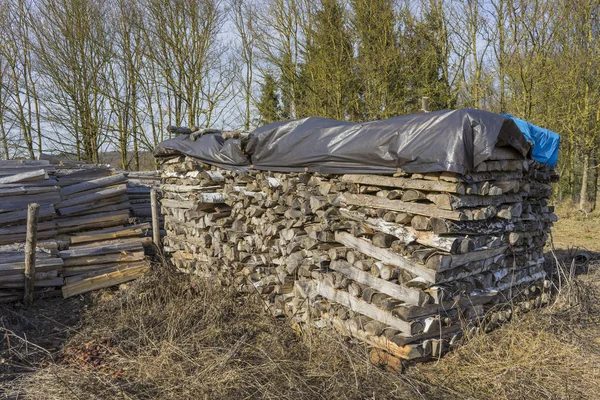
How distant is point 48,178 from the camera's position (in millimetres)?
7859

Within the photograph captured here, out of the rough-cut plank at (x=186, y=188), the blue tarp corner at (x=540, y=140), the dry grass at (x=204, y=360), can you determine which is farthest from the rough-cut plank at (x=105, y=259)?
the blue tarp corner at (x=540, y=140)

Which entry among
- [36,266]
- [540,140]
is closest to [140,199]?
[36,266]

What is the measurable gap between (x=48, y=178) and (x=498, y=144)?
7.26 metres

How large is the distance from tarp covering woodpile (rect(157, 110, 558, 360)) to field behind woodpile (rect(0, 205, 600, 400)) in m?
0.29

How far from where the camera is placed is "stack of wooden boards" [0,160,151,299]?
23.2 feet

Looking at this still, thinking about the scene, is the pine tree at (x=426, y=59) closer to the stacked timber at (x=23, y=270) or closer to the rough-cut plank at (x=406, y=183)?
the rough-cut plank at (x=406, y=183)

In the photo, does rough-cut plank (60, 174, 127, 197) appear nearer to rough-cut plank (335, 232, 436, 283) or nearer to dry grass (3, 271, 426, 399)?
dry grass (3, 271, 426, 399)

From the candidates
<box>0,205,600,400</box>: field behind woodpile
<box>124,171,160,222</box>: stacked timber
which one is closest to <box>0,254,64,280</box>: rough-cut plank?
<box>0,205,600,400</box>: field behind woodpile

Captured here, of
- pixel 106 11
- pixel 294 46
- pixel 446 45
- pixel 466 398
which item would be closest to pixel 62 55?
pixel 106 11

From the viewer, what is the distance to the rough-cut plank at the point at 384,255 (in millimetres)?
3921

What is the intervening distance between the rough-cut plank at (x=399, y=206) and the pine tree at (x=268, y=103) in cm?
1240

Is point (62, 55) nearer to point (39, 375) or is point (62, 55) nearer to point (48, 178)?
point (48, 178)

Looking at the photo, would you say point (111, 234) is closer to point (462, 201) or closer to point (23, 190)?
point (23, 190)

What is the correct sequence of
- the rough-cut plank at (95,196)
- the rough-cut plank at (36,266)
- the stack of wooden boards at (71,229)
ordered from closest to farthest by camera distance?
1. the rough-cut plank at (36,266)
2. the stack of wooden boards at (71,229)
3. the rough-cut plank at (95,196)
